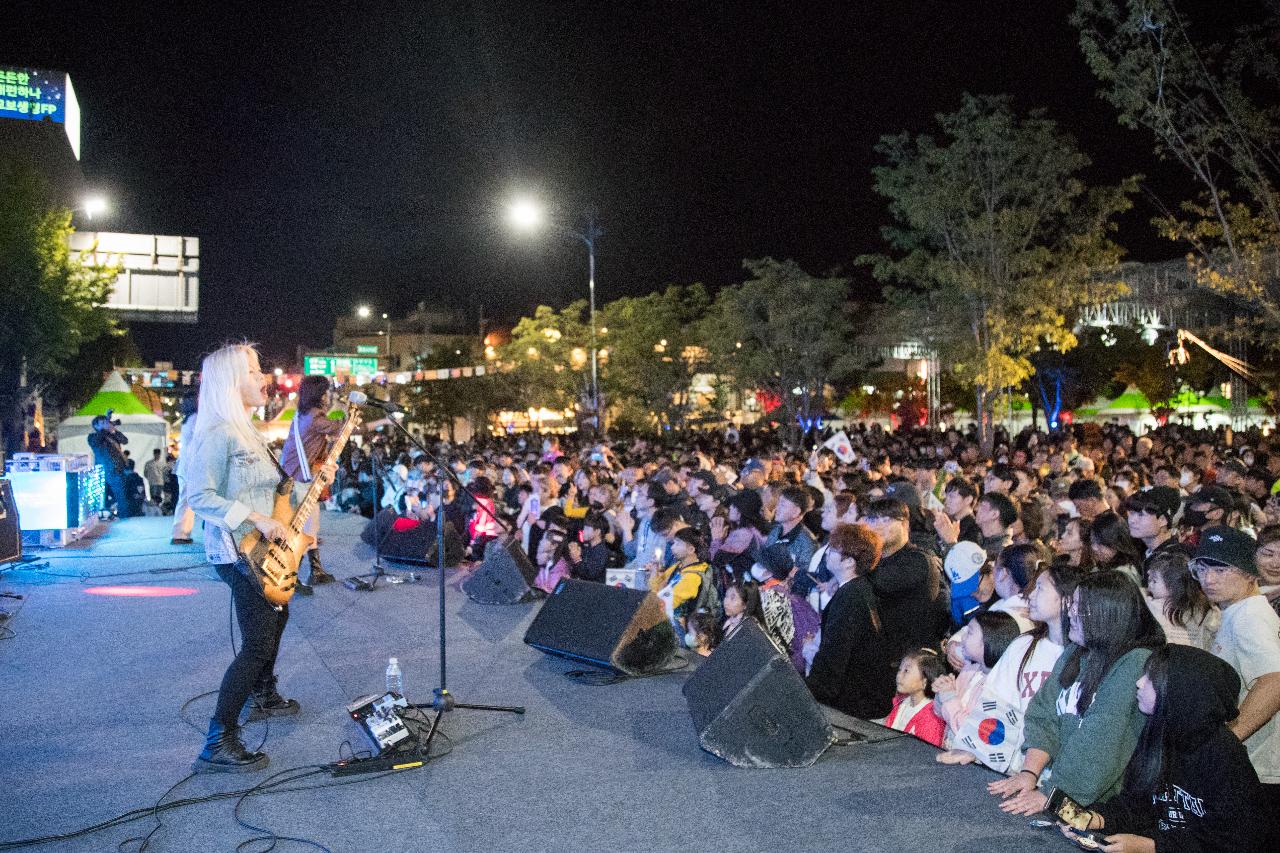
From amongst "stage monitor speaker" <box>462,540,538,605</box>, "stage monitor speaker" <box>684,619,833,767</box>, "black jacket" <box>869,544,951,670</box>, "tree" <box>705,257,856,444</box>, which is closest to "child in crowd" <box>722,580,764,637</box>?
"black jacket" <box>869,544,951,670</box>

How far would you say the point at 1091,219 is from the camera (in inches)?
834

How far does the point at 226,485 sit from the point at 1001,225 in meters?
19.5

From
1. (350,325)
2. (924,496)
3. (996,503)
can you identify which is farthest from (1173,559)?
(350,325)

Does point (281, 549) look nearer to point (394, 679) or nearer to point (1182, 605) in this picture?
point (394, 679)

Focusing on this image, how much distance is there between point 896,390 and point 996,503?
1831 inches

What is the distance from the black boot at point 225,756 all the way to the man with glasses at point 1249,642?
163 inches

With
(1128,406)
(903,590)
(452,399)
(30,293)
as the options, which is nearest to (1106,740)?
(903,590)

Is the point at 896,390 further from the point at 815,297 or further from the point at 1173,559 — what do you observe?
the point at 1173,559

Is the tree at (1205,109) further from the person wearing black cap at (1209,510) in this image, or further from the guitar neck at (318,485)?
the guitar neck at (318,485)

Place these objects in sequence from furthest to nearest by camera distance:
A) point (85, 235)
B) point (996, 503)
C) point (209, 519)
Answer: point (85, 235), point (996, 503), point (209, 519)

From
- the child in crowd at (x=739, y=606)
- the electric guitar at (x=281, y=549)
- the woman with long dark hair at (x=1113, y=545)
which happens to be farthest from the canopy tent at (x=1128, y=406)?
the electric guitar at (x=281, y=549)

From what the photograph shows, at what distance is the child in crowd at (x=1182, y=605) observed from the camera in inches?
167

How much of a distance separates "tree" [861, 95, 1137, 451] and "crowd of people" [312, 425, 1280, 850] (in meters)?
11.5

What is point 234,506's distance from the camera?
4.56m
